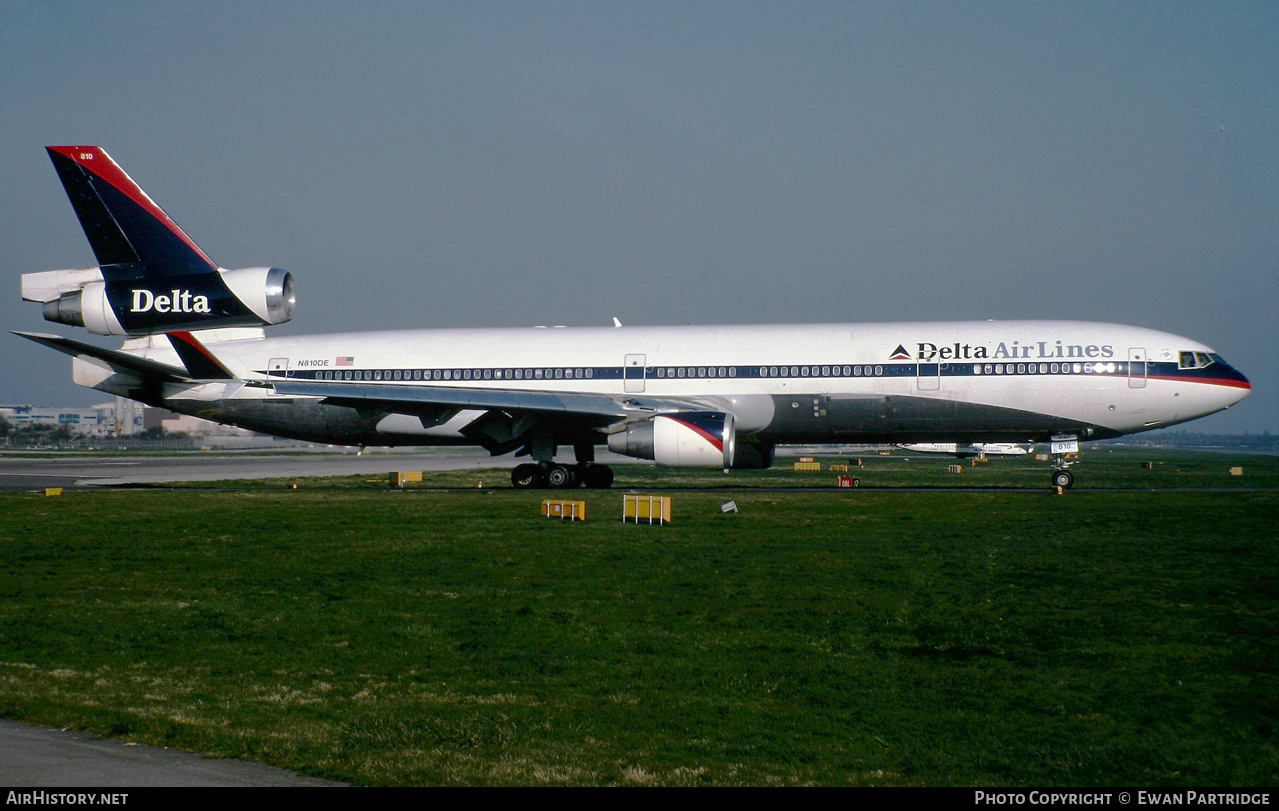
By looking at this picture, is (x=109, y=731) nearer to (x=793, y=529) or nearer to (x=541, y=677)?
(x=541, y=677)

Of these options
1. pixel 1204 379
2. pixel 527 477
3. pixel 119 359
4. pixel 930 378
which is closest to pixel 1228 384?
pixel 1204 379

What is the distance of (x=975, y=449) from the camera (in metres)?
40.2

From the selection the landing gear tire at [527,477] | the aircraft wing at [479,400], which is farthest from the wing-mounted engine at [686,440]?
the landing gear tire at [527,477]

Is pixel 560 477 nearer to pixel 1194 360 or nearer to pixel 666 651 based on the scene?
pixel 1194 360

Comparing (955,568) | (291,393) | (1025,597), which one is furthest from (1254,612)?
(291,393)

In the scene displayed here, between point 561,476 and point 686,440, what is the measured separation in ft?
19.4

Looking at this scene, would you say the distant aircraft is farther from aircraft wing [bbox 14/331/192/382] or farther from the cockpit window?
aircraft wing [bbox 14/331/192/382]

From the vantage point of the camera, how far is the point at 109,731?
6.46 m

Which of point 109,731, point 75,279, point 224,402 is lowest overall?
point 109,731

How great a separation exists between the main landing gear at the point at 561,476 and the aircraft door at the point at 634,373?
332 cm

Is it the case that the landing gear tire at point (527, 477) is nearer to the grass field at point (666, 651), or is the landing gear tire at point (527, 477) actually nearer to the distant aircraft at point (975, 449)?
the grass field at point (666, 651)

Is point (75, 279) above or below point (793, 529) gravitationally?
above

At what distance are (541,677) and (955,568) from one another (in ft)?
25.0

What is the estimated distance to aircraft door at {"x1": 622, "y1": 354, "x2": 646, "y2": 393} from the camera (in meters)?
27.3
